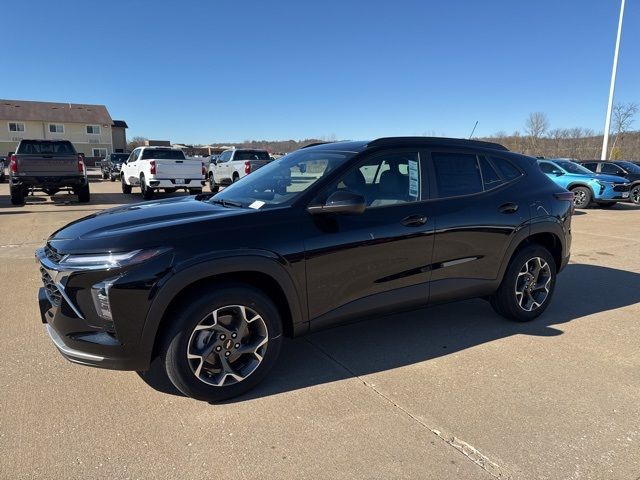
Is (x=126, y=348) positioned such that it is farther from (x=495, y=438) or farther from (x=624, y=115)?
(x=624, y=115)

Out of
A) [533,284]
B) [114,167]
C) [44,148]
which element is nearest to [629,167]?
[533,284]

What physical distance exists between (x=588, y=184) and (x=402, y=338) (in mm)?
14852

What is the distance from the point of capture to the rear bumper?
→ 13.4 meters

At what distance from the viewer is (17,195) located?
1401 centimetres

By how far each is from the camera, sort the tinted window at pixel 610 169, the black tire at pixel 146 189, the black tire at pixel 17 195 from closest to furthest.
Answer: the black tire at pixel 17 195 → the black tire at pixel 146 189 → the tinted window at pixel 610 169

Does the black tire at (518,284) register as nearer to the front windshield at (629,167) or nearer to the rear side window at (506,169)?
the rear side window at (506,169)

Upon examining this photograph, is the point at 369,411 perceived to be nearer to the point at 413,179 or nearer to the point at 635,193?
the point at 413,179

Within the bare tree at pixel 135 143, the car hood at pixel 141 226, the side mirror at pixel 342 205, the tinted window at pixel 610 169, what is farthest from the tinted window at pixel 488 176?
the bare tree at pixel 135 143

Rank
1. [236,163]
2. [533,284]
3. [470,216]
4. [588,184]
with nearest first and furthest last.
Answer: [470,216] < [533,284] < [588,184] < [236,163]

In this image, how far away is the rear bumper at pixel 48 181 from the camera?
44.1ft

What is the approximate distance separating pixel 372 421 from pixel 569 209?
328cm

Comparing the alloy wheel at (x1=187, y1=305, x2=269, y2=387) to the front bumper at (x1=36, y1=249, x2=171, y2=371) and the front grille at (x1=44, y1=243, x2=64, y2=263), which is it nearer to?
the front bumper at (x1=36, y1=249, x2=171, y2=371)

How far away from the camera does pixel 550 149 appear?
2259 inches

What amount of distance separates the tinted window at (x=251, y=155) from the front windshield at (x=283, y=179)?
15361 mm
